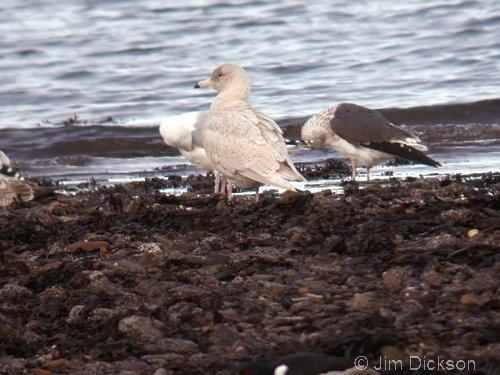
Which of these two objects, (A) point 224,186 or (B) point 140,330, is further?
(A) point 224,186

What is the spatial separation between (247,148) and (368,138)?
6.36 ft

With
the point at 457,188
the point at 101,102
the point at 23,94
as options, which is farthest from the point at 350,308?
the point at 23,94

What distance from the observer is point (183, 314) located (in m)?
3.75

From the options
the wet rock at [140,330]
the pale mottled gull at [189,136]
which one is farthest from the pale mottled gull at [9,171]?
the wet rock at [140,330]

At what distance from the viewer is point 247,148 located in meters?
7.05

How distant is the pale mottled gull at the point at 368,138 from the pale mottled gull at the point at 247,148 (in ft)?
4.95

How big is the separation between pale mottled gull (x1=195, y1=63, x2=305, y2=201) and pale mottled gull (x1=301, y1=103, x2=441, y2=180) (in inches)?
59.4

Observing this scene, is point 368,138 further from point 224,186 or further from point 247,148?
point 247,148

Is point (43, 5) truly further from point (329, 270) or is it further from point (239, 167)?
point (329, 270)

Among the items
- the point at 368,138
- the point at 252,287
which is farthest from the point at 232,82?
the point at 252,287

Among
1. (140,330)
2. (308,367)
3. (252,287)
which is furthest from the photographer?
(252,287)

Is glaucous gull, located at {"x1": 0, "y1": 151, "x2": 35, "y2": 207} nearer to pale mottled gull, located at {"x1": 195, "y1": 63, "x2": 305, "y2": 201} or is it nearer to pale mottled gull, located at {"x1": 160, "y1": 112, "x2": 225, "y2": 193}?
pale mottled gull, located at {"x1": 160, "y1": 112, "x2": 225, "y2": 193}

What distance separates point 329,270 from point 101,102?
1162 centimetres

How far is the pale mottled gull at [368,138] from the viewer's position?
847cm
